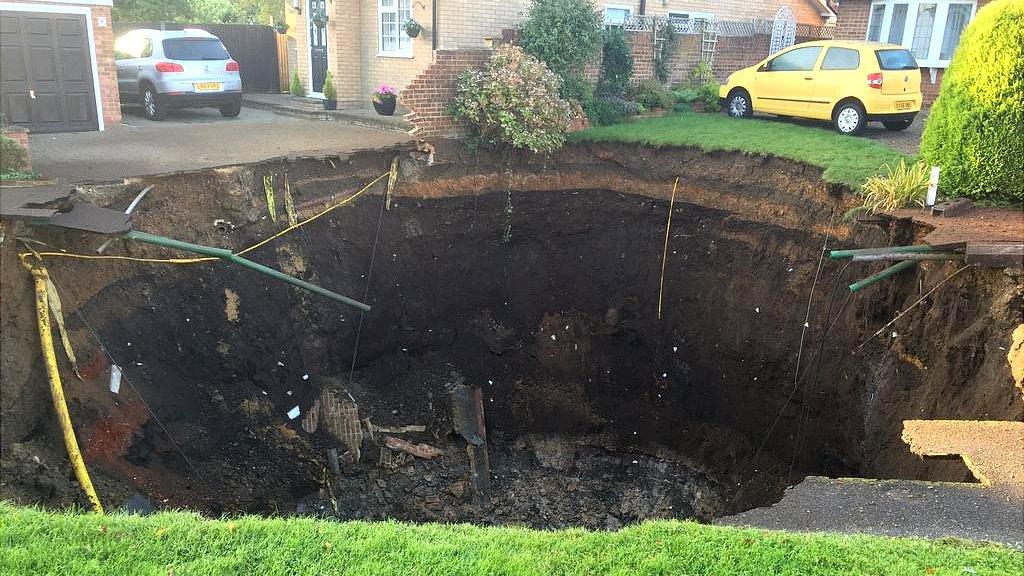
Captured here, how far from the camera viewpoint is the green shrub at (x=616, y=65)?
1446cm

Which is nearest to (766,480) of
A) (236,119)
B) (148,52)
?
(236,119)

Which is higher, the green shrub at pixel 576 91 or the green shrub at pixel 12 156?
the green shrub at pixel 576 91

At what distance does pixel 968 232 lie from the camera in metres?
7.34

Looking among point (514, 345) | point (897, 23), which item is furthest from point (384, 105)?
point (897, 23)

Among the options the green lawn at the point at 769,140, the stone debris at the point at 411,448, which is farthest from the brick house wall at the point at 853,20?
the stone debris at the point at 411,448

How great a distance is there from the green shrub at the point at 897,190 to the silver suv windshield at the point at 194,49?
1318 centimetres

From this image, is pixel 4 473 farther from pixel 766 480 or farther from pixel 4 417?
pixel 766 480

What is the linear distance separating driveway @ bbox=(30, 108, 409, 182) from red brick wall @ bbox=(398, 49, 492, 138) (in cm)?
72

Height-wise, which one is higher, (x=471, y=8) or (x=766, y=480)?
(x=471, y=8)

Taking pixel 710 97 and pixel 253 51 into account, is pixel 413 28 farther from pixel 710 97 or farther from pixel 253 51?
pixel 253 51

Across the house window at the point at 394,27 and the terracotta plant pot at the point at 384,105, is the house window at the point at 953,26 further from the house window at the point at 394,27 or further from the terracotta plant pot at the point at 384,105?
the terracotta plant pot at the point at 384,105

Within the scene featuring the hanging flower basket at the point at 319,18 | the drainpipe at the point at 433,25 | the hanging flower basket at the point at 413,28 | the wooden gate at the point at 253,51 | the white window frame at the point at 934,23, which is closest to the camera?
the drainpipe at the point at 433,25

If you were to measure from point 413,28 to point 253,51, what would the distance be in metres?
8.69

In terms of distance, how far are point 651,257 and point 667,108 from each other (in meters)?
4.81
